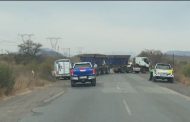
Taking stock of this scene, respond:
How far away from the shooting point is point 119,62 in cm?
8212

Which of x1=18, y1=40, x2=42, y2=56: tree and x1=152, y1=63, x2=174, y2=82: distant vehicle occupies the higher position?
x1=18, y1=40, x2=42, y2=56: tree

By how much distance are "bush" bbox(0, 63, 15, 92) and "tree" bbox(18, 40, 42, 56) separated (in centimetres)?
7542

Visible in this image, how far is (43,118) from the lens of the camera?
15.3m

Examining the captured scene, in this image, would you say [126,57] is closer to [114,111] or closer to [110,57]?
[110,57]

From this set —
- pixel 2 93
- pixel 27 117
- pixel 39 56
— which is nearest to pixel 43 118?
pixel 27 117

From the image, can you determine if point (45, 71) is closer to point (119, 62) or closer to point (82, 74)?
point (82, 74)

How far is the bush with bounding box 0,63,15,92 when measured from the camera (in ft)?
91.2

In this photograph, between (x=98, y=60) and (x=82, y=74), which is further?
(x=98, y=60)

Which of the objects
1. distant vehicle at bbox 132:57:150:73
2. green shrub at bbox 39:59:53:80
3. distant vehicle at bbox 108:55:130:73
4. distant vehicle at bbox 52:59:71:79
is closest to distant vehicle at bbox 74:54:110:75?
distant vehicle at bbox 108:55:130:73

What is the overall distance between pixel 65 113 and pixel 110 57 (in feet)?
213

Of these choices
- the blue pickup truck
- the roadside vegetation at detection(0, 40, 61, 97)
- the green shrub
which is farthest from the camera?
the green shrub

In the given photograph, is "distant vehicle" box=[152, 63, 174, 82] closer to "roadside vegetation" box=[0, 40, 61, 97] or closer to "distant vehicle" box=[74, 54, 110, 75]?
"roadside vegetation" box=[0, 40, 61, 97]

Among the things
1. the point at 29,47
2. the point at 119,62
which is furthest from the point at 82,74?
the point at 29,47

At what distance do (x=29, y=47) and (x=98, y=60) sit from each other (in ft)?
126
